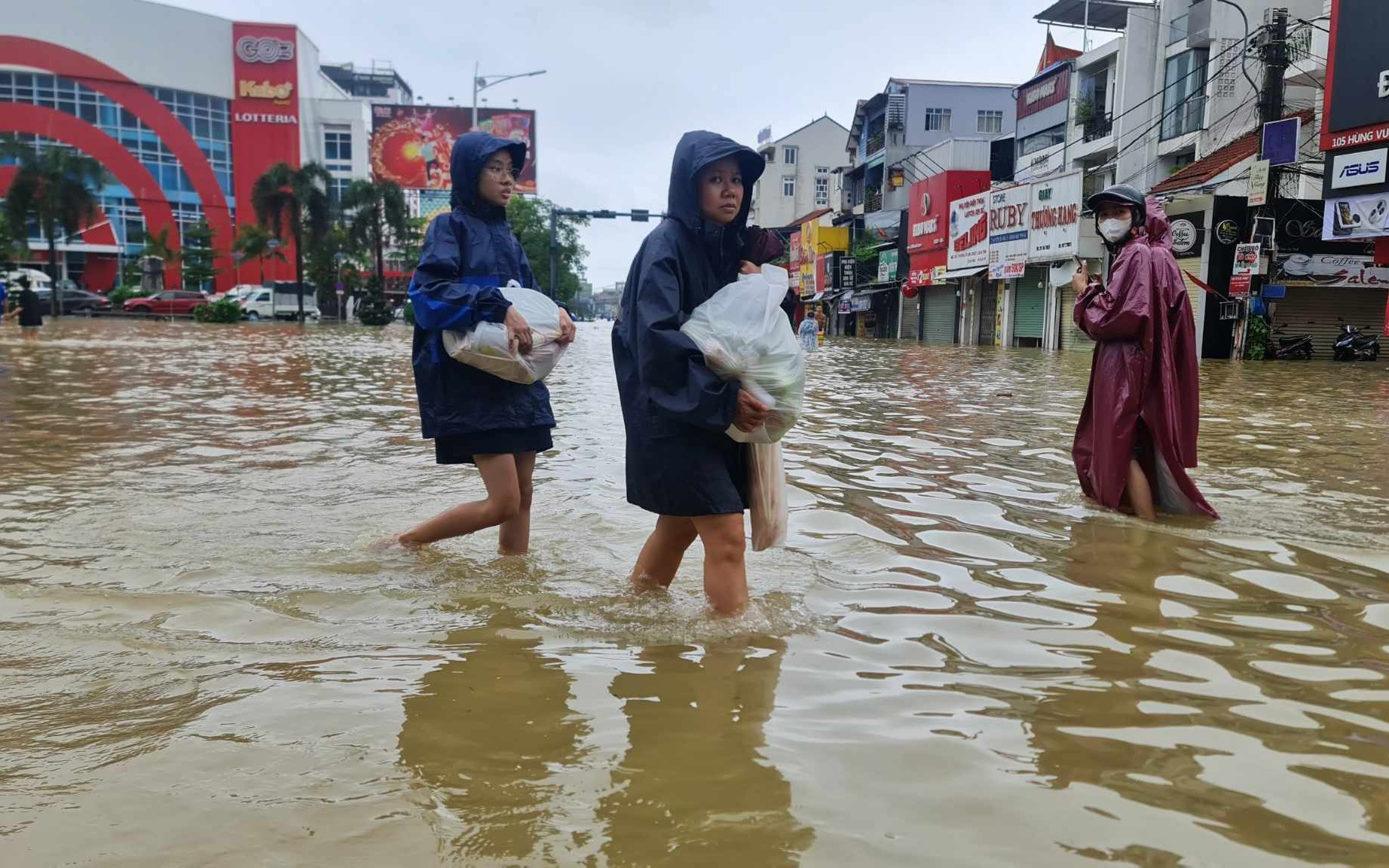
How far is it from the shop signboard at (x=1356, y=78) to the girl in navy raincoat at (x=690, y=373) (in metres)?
21.9

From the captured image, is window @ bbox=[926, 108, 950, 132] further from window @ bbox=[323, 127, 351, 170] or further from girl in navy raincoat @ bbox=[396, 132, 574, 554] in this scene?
window @ bbox=[323, 127, 351, 170]

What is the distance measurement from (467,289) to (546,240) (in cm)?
7681

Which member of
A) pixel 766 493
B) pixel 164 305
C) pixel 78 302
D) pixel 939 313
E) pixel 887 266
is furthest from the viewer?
pixel 78 302

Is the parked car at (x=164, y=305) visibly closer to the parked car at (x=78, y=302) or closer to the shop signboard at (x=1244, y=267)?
the parked car at (x=78, y=302)

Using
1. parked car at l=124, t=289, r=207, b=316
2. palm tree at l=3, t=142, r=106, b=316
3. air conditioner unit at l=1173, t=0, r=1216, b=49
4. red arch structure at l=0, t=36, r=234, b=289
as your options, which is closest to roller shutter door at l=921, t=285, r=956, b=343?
air conditioner unit at l=1173, t=0, r=1216, b=49

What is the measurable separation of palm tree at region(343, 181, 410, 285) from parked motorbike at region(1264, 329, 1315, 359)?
44316mm

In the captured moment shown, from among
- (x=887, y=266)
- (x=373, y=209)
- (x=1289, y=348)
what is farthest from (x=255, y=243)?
(x=1289, y=348)

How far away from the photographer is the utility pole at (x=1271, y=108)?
22406mm

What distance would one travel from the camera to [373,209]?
57.5 meters

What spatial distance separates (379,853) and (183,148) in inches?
3157

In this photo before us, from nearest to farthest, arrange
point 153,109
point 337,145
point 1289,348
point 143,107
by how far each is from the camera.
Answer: point 1289,348 < point 143,107 < point 153,109 < point 337,145

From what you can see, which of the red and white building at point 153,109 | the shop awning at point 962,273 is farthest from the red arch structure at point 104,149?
the shop awning at point 962,273

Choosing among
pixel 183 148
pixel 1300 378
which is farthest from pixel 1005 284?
pixel 183 148

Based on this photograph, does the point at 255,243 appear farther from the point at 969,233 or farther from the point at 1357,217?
the point at 1357,217
